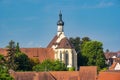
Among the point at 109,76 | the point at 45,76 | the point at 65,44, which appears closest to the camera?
the point at 109,76

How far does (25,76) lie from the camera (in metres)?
64.8

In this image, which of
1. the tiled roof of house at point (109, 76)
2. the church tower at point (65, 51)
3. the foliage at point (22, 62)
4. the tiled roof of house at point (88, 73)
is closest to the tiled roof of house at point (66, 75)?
the tiled roof of house at point (88, 73)

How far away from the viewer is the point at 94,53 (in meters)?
108

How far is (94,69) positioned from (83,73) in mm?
1228

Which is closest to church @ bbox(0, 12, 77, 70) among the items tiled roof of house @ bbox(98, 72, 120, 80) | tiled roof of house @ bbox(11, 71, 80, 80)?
tiled roof of house @ bbox(11, 71, 80, 80)

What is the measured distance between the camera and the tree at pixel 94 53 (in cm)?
10612

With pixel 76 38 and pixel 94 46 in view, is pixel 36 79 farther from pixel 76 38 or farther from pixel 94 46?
pixel 76 38

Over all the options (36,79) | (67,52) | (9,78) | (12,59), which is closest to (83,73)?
(36,79)

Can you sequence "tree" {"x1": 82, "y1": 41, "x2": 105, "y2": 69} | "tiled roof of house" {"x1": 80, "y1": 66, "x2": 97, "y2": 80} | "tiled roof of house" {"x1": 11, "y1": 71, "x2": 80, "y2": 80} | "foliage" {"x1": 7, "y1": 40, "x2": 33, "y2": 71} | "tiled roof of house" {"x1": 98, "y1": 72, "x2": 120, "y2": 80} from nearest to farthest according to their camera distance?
1. "tiled roof of house" {"x1": 98, "y1": 72, "x2": 120, "y2": 80}
2. "tiled roof of house" {"x1": 11, "y1": 71, "x2": 80, "y2": 80}
3. "tiled roof of house" {"x1": 80, "y1": 66, "x2": 97, "y2": 80}
4. "foliage" {"x1": 7, "y1": 40, "x2": 33, "y2": 71}
5. "tree" {"x1": 82, "y1": 41, "x2": 105, "y2": 69}

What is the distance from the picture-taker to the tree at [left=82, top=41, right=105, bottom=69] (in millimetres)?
106125

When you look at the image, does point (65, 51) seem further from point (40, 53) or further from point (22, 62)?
point (22, 62)

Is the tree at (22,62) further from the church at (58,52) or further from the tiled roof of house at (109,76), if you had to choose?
the tiled roof of house at (109,76)

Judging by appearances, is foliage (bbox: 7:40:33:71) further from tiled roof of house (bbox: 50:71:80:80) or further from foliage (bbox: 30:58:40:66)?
tiled roof of house (bbox: 50:71:80:80)

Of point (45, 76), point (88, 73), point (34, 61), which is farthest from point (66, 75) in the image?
point (34, 61)
